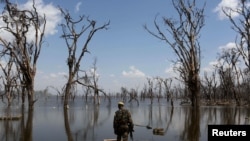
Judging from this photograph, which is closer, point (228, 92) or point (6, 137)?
point (6, 137)

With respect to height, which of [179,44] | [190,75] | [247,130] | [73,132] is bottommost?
[73,132]

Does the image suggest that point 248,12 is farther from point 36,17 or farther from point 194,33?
point 36,17

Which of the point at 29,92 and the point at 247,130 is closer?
the point at 247,130

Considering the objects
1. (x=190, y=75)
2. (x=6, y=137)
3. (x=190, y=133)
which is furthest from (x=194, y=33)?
(x=6, y=137)

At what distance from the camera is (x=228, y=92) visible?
8194 cm

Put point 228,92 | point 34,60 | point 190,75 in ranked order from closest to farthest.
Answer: point 34,60, point 190,75, point 228,92

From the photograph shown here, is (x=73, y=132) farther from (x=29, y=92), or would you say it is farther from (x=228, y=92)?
(x=228, y=92)

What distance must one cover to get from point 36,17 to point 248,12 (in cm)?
1961

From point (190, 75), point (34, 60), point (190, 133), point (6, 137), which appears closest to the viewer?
point (6, 137)

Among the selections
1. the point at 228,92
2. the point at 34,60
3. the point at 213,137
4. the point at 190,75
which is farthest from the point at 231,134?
the point at 228,92

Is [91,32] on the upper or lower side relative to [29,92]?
upper

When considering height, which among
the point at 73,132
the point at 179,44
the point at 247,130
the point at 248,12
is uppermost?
the point at 248,12

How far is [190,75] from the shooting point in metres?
39.8

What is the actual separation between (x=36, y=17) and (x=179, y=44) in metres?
14.8
